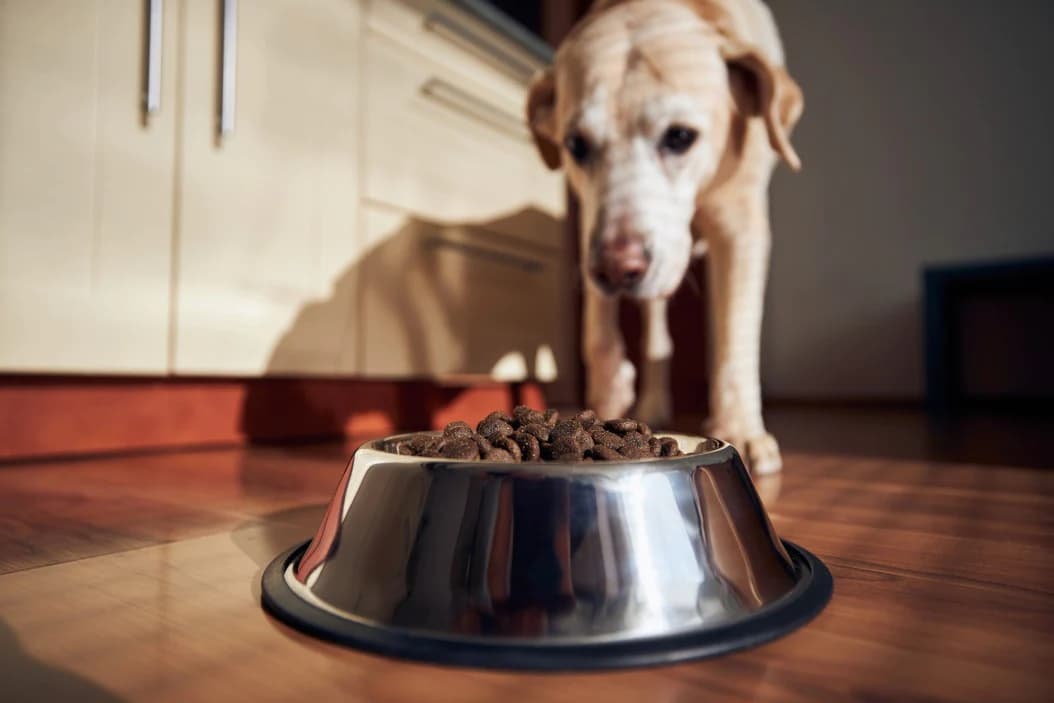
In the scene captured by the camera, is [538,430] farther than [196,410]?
No

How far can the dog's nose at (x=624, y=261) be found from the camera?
3.49 feet

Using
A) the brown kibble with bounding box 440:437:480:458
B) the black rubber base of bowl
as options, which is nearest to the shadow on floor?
the black rubber base of bowl

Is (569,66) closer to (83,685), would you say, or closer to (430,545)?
(430,545)

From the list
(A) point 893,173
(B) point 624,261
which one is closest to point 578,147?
(B) point 624,261

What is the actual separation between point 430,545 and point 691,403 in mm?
2947

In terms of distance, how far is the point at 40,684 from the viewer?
0.34 meters

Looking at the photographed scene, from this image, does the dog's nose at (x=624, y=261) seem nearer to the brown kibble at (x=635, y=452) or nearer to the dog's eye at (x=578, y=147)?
the dog's eye at (x=578, y=147)

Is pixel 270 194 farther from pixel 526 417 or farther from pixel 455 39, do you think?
pixel 526 417

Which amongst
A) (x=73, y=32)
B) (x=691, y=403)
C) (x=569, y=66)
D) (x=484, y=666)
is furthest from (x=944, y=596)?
(x=691, y=403)

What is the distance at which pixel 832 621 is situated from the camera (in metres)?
0.43

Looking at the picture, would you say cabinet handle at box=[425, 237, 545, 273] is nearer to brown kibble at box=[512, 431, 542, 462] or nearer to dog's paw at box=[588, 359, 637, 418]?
dog's paw at box=[588, 359, 637, 418]

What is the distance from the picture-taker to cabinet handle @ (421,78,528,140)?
5.55 ft

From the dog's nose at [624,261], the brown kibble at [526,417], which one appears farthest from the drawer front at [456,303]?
the brown kibble at [526,417]

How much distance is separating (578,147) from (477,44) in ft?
2.54
